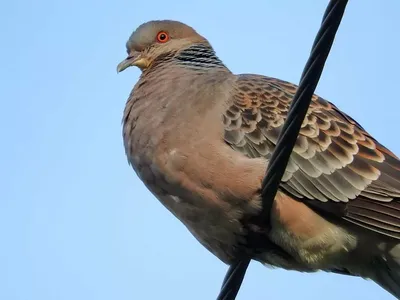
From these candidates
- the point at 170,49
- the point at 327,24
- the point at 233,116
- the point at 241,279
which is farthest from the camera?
the point at 170,49

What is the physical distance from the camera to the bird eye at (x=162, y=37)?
18.5 feet

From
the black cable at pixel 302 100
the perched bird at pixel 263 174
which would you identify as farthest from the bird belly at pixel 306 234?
the black cable at pixel 302 100

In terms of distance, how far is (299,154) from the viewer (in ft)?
14.5

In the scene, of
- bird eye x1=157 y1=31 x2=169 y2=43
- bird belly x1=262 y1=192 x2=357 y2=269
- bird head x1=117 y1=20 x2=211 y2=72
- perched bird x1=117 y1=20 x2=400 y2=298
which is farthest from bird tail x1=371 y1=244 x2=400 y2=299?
bird eye x1=157 y1=31 x2=169 y2=43

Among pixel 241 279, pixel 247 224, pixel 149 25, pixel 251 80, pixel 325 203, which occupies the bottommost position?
pixel 241 279

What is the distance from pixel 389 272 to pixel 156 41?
2.37 meters

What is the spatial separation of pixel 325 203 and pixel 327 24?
5.32 ft

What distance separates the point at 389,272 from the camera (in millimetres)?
4383

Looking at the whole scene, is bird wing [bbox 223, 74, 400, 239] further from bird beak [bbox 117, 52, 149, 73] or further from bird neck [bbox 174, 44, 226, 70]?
bird beak [bbox 117, 52, 149, 73]

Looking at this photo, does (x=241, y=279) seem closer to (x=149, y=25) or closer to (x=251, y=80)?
(x=251, y=80)

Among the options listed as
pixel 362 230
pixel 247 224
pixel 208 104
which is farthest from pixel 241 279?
pixel 208 104

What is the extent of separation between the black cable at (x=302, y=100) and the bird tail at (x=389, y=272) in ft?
3.30

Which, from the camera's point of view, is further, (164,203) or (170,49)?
(170,49)

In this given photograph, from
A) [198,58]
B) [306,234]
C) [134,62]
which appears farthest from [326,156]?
[134,62]
